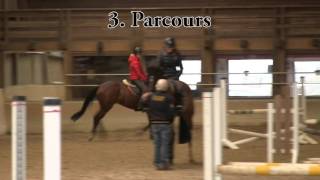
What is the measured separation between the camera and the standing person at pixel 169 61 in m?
12.3

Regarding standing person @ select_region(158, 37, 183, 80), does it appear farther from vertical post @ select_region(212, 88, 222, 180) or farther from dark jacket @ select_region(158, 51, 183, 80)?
vertical post @ select_region(212, 88, 222, 180)

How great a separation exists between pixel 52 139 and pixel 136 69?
34.6 feet

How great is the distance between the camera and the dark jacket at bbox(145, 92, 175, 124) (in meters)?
10.8

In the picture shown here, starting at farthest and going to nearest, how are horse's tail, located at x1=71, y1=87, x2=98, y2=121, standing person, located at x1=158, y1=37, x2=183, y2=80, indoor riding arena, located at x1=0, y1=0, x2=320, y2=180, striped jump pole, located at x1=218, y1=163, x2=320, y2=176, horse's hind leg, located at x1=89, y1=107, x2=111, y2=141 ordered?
indoor riding arena, located at x1=0, y1=0, x2=320, y2=180, horse's hind leg, located at x1=89, y1=107, x2=111, y2=141, horse's tail, located at x1=71, y1=87, x2=98, y2=121, standing person, located at x1=158, y1=37, x2=183, y2=80, striped jump pole, located at x1=218, y1=163, x2=320, y2=176

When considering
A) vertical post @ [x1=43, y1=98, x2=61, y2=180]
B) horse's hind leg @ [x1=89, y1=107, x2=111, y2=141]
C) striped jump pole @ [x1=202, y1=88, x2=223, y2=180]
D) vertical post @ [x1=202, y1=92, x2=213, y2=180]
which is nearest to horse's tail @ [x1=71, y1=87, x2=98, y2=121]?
horse's hind leg @ [x1=89, y1=107, x2=111, y2=141]

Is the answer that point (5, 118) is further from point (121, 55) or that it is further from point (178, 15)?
point (178, 15)

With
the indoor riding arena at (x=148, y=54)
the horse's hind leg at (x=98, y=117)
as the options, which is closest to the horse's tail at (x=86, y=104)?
the horse's hind leg at (x=98, y=117)

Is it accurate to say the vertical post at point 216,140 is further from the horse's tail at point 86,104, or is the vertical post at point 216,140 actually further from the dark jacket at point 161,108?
the horse's tail at point 86,104

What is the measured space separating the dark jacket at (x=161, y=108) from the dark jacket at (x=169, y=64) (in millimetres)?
1553

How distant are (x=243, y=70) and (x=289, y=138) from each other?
8.67m

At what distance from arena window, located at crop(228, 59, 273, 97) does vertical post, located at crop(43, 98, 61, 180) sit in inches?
569

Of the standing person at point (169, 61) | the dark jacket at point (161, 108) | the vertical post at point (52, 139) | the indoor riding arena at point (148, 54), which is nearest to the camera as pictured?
the vertical post at point (52, 139)

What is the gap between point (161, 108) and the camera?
1082 centimetres

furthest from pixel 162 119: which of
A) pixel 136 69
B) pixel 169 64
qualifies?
pixel 136 69
